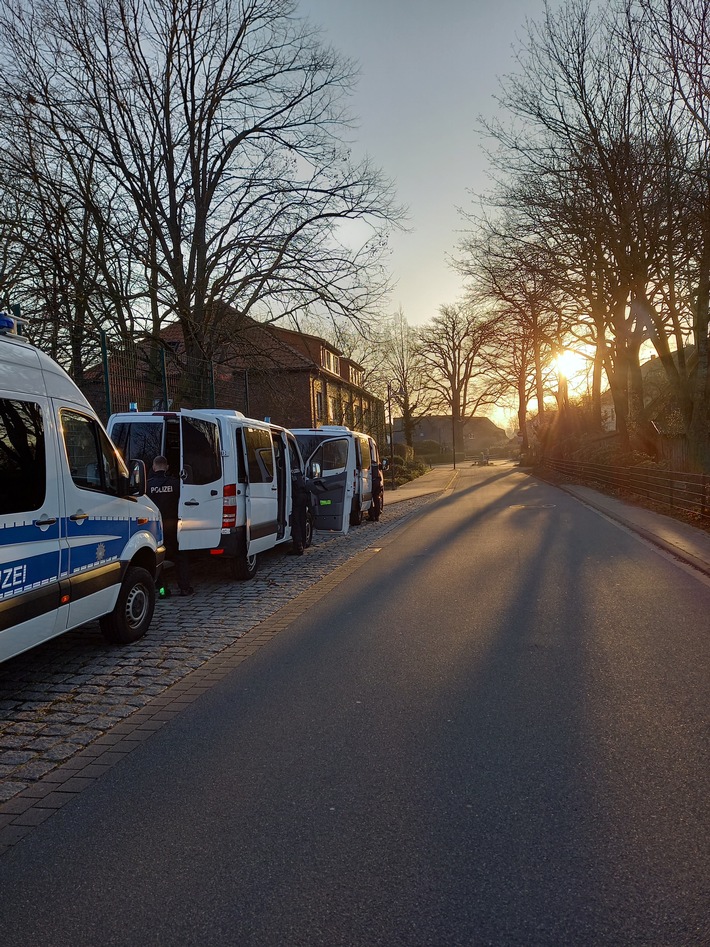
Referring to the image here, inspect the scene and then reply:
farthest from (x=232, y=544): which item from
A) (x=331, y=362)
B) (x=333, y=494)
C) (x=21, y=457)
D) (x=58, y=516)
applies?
(x=331, y=362)

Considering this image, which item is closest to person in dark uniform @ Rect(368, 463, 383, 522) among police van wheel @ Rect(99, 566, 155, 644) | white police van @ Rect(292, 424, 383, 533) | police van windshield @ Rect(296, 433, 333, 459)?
white police van @ Rect(292, 424, 383, 533)

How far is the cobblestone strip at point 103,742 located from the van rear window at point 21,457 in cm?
144

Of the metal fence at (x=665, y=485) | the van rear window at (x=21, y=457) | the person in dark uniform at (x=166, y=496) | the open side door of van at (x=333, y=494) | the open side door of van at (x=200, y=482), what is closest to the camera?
the van rear window at (x=21, y=457)

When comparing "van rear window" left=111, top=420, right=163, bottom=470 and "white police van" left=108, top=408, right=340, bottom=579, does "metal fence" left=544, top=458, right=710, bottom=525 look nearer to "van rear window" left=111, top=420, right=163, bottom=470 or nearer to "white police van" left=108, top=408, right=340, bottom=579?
"white police van" left=108, top=408, right=340, bottom=579

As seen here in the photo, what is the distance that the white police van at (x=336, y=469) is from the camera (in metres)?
14.8

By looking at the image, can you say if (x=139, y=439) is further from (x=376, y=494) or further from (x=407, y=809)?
(x=376, y=494)

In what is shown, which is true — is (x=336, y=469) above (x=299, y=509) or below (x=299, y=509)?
above

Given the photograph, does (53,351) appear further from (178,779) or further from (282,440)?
(178,779)

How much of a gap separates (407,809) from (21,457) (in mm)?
3431

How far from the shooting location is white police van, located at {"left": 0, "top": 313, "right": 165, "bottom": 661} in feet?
16.8

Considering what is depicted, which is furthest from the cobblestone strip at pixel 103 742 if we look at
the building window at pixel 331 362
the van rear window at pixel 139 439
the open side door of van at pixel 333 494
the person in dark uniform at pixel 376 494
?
the building window at pixel 331 362

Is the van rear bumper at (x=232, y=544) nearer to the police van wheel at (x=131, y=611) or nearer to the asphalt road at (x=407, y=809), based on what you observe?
the police van wheel at (x=131, y=611)

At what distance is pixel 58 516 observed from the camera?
18.5 ft

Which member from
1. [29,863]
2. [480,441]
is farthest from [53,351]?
[480,441]
